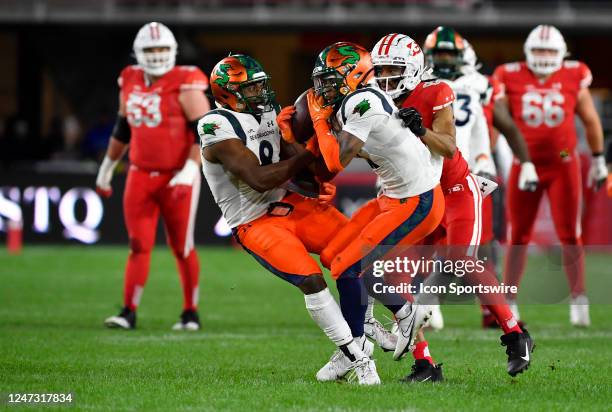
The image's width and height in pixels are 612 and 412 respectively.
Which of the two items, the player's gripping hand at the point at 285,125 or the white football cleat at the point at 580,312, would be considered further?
the white football cleat at the point at 580,312

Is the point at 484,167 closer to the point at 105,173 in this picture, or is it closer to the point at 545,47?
the point at 545,47

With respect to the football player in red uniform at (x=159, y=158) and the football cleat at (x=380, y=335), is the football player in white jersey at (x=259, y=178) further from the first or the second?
the football player in red uniform at (x=159, y=158)

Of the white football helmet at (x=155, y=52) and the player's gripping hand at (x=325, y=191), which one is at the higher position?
the white football helmet at (x=155, y=52)

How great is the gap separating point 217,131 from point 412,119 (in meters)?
1.06

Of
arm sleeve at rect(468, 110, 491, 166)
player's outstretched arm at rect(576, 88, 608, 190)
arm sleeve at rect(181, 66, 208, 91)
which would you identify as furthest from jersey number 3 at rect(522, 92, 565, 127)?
arm sleeve at rect(181, 66, 208, 91)

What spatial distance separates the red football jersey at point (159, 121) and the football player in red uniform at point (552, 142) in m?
2.37

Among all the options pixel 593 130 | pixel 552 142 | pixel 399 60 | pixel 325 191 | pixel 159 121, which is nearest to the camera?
pixel 399 60

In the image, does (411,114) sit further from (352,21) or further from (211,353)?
(352,21)

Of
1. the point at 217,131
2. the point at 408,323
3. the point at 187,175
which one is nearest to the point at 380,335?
the point at 408,323

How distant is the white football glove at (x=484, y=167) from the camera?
26.0ft

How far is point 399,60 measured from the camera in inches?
228

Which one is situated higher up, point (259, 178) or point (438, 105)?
point (438, 105)

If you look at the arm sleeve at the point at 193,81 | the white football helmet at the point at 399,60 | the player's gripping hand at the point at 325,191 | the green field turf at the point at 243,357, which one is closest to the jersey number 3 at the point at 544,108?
the green field turf at the point at 243,357

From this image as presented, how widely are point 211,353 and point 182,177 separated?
68.0 inches
